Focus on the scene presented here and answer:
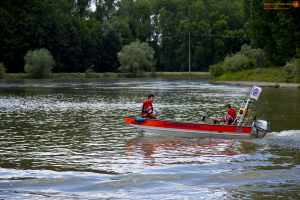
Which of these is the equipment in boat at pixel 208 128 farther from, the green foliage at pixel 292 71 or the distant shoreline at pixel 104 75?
the distant shoreline at pixel 104 75

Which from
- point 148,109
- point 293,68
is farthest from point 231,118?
point 293,68

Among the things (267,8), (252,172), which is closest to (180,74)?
(267,8)

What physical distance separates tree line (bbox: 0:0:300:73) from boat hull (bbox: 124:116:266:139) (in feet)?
245

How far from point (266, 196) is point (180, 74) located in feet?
362

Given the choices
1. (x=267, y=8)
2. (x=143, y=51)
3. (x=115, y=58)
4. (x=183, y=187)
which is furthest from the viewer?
(x=115, y=58)

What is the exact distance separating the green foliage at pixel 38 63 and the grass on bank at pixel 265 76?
4641 cm

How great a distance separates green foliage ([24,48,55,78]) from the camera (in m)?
86.2

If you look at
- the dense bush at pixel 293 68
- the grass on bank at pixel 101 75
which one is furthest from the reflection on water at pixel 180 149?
the grass on bank at pixel 101 75

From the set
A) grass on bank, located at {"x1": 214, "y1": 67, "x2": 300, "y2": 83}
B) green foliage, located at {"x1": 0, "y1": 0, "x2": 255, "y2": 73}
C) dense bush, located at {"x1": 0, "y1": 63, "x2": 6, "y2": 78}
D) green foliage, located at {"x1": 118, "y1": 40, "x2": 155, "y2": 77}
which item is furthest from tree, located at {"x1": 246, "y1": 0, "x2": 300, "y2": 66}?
green foliage, located at {"x1": 0, "y1": 0, "x2": 255, "y2": 73}

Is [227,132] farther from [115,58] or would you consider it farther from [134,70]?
[115,58]

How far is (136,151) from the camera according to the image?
1230cm

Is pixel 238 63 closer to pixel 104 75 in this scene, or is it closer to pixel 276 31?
pixel 276 31

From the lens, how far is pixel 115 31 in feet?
423

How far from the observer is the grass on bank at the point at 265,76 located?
156 feet
